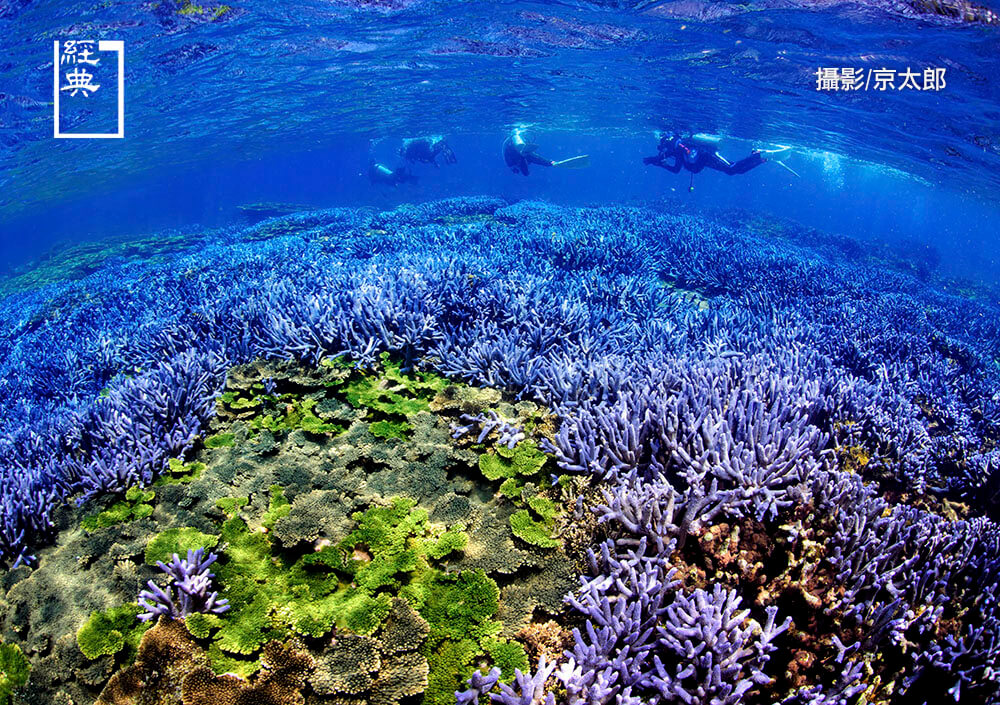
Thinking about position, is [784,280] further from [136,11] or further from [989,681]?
[136,11]

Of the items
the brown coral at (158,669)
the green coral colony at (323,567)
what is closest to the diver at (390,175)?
the green coral colony at (323,567)

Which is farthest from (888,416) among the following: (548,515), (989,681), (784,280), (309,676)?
(784,280)

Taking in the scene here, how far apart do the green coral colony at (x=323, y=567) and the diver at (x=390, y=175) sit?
102 feet

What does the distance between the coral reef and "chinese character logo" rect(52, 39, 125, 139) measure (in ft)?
53.4

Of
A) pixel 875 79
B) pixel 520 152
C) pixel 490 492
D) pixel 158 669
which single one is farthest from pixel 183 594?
pixel 875 79

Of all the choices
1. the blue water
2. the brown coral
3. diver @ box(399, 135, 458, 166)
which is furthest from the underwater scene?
diver @ box(399, 135, 458, 166)

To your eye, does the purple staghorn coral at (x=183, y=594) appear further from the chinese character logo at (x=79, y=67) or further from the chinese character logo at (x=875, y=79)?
the chinese character logo at (x=875, y=79)

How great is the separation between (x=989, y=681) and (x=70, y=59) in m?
26.0

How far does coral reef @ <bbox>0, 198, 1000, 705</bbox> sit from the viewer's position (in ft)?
7.81

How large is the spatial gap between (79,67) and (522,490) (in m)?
24.2

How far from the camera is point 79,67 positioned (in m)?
17.1

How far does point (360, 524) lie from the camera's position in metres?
2.96

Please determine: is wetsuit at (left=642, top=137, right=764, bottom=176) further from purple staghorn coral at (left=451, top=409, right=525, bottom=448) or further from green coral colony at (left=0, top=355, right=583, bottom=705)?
green coral colony at (left=0, top=355, right=583, bottom=705)

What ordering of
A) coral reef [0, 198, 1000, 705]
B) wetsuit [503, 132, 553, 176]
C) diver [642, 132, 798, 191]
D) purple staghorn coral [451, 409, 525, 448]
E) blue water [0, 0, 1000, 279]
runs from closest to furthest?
coral reef [0, 198, 1000, 705] → purple staghorn coral [451, 409, 525, 448] → blue water [0, 0, 1000, 279] → diver [642, 132, 798, 191] → wetsuit [503, 132, 553, 176]
